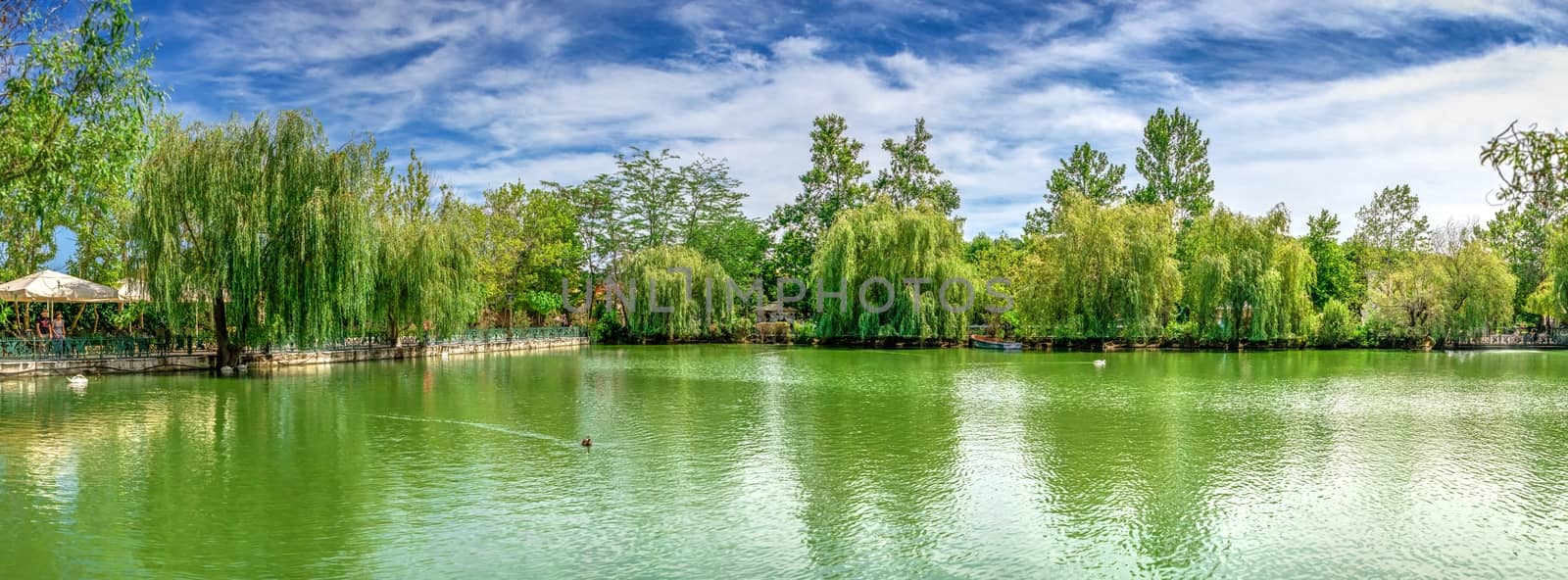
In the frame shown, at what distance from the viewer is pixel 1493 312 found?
41.0 meters

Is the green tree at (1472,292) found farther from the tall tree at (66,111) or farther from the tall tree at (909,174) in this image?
the tall tree at (66,111)

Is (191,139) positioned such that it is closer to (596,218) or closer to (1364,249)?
(596,218)

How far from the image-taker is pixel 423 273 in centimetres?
2867

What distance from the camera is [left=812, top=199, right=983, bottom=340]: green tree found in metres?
38.4

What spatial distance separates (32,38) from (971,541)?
10.5 metres

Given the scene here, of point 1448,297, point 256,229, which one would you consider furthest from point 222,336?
point 1448,297

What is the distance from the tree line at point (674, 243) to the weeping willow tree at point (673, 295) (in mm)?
147

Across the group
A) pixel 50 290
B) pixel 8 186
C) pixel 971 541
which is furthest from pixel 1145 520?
pixel 50 290

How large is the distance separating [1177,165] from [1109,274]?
1890cm

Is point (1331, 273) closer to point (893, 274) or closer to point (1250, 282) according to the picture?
point (1250, 282)

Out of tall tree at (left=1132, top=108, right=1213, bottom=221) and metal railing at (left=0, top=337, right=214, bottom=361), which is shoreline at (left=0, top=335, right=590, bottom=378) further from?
tall tree at (left=1132, top=108, right=1213, bottom=221)

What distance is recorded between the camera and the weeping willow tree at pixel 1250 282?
38.0 m

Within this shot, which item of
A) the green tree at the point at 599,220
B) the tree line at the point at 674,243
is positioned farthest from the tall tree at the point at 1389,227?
the green tree at the point at 599,220

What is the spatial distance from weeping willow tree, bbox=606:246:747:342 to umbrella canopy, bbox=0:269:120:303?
900 inches
